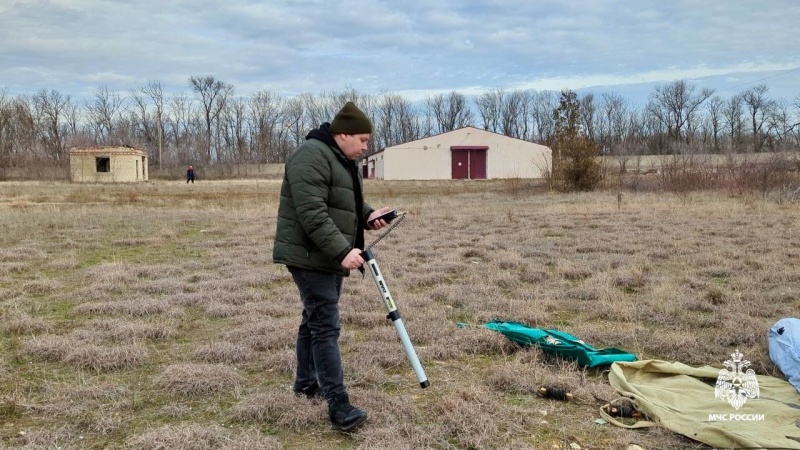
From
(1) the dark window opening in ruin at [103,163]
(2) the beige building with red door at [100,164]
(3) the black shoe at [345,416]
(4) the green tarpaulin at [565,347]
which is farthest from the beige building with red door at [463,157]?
(3) the black shoe at [345,416]

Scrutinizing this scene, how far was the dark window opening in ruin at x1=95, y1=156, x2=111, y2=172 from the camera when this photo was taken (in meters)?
47.0

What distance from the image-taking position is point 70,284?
8.02m

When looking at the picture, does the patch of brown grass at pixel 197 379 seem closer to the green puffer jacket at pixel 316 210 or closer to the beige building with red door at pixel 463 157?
the green puffer jacket at pixel 316 210

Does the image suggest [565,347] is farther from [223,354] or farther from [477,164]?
[477,164]

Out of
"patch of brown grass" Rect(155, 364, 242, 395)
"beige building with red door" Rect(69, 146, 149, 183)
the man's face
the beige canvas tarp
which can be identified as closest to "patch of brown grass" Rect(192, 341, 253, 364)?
"patch of brown grass" Rect(155, 364, 242, 395)

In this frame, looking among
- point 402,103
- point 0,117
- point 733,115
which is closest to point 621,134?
point 733,115

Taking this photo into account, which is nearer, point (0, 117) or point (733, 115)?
point (0, 117)

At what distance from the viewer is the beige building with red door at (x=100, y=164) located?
46.5m

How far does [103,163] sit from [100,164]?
9.5 inches

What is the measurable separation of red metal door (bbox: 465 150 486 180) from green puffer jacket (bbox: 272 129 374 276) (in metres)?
53.2

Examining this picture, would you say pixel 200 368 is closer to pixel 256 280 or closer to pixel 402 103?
pixel 256 280

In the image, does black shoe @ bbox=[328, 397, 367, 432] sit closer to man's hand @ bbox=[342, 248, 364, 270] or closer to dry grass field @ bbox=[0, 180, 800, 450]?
dry grass field @ bbox=[0, 180, 800, 450]

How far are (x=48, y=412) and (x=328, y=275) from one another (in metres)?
2.06

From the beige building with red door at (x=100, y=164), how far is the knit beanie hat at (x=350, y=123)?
48.0 m
